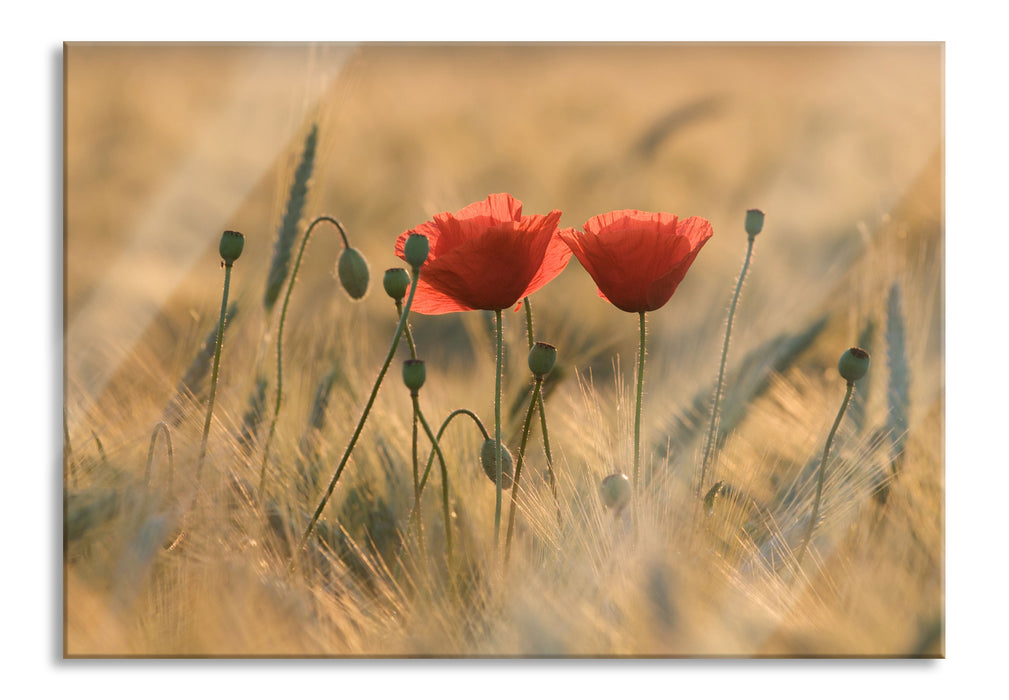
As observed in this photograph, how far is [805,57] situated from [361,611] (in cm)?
86

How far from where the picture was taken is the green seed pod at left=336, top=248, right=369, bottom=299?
1.12m

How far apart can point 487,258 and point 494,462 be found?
231mm

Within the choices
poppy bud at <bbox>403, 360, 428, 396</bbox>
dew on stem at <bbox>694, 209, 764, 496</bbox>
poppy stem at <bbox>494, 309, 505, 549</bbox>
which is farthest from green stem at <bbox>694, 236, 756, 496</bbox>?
Answer: poppy bud at <bbox>403, 360, 428, 396</bbox>

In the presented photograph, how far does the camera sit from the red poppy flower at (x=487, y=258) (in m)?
0.97

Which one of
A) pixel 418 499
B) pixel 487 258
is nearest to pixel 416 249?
pixel 487 258

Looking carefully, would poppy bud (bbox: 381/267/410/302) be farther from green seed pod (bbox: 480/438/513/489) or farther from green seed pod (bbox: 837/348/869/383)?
green seed pod (bbox: 837/348/869/383)

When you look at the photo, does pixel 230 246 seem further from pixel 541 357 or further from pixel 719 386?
pixel 719 386

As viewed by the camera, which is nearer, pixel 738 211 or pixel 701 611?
pixel 701 611

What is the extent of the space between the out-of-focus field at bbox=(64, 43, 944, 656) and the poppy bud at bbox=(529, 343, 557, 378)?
0.14 metres

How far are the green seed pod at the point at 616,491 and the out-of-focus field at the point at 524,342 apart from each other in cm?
5
